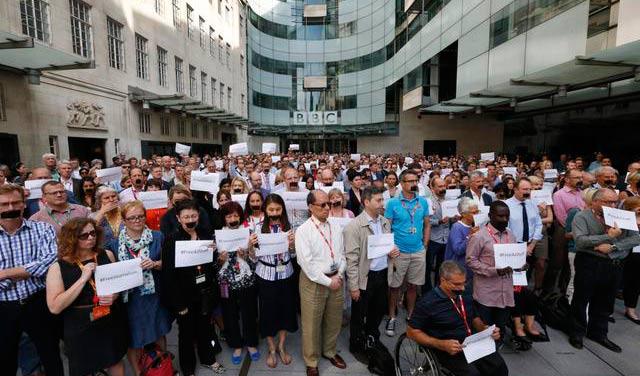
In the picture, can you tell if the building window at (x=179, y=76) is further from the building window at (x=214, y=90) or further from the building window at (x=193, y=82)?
the building window at (x=214, y=90)

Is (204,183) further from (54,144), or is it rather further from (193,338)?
(54,144)

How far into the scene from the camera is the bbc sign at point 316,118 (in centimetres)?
3738

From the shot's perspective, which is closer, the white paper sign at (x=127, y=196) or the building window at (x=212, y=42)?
the white paper sign at (x=127, y=196)

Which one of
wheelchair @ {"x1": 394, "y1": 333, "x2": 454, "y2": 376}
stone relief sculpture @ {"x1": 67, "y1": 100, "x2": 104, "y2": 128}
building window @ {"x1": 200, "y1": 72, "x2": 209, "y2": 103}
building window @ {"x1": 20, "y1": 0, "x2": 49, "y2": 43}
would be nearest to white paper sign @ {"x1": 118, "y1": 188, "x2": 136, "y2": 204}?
wheelchair @ {"x1": 394, "y1": 333, "x2": 454, "y2": 376}

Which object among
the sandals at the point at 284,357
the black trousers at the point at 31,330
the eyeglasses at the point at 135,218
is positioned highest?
the eyeglasses at the point at 135,218

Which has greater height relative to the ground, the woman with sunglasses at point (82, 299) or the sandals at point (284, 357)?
the woman with sunglasses at point (82, 299)

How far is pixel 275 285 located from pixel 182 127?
22.6 meters

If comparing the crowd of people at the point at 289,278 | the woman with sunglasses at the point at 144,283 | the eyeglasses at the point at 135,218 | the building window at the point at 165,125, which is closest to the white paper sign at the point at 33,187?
the crowd of people at the point at 289,278

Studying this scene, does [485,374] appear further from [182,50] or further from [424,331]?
[182,50]

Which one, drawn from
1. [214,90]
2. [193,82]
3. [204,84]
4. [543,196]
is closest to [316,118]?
[214,90]

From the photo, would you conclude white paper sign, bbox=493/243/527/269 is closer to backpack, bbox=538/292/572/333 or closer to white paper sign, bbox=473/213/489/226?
white paper sign, bbox=473/213/489/226

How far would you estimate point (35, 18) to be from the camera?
11195 millimetres

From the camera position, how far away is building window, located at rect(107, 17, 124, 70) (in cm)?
1524

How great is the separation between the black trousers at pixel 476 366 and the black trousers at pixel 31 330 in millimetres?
3973
